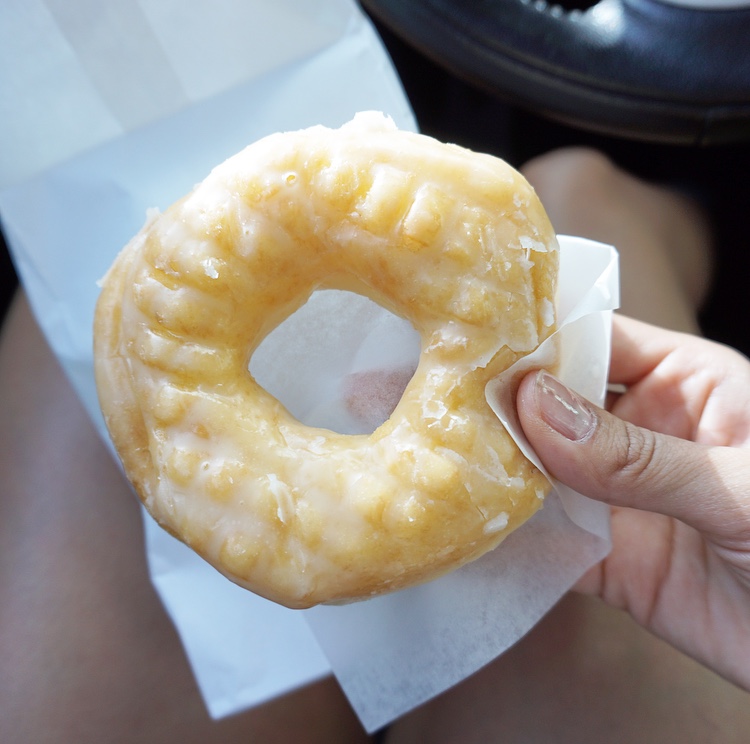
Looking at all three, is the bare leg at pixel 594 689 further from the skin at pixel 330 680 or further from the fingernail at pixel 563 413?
the fingernail at pixel 563 413

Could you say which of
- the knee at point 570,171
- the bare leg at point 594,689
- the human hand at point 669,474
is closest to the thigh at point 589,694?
the bare leg at point 594,689

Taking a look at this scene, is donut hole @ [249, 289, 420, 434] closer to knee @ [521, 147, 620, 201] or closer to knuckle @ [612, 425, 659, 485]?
knuckle @ [612, 425, 659, 485]

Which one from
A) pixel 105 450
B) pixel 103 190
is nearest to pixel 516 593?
pixel 105 450

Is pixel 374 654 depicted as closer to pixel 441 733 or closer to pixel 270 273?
pixel 441 733

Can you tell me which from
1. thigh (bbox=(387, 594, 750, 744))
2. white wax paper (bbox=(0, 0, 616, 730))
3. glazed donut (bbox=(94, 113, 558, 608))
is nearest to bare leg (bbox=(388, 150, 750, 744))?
thigh (bbox=(387, 594, 750, 744))

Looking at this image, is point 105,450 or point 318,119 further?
point 105,450

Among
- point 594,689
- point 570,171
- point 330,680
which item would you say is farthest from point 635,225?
point 330,680
